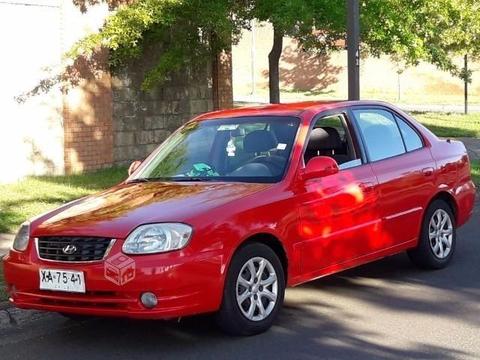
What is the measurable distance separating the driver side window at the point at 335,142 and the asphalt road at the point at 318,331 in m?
1.11

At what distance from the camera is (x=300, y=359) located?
5.11m

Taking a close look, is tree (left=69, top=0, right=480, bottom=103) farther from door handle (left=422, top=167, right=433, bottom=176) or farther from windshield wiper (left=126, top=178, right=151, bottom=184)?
windshield wiper (left=126, top=178, right=151, bottom=184)

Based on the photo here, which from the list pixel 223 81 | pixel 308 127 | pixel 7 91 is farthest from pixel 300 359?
pixel 223 81

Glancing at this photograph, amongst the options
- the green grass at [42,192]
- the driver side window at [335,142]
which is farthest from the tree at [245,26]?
the driver side window at [335,142]

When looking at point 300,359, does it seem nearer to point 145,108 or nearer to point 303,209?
point 303,209

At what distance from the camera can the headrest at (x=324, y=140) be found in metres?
6.60

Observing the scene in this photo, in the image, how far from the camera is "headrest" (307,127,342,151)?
6598 millimetres

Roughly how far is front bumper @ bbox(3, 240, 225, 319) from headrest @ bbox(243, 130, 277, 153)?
1352 mm

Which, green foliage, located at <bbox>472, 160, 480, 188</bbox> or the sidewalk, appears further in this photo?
green foliage, located at <bbox>472, 160, 480, 188</bbox>

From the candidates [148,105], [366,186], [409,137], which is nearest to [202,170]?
[366,186]

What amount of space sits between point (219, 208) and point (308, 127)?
1344mm

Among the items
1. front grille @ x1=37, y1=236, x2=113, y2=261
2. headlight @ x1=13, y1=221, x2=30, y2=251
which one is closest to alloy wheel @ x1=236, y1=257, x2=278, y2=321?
front grille @ x1=37, y1=236, x2=113, y2=261

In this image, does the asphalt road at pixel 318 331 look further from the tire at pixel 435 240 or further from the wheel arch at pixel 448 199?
the wheel arch at pixel 448 199

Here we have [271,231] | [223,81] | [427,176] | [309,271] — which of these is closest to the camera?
[271,231]
